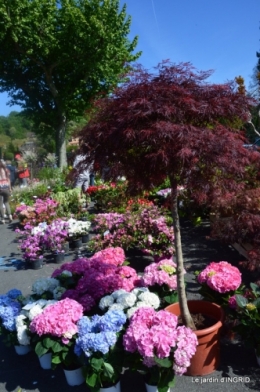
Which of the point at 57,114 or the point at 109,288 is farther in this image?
the point at 57,114

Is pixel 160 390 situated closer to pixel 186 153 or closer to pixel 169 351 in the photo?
pixel 169 351

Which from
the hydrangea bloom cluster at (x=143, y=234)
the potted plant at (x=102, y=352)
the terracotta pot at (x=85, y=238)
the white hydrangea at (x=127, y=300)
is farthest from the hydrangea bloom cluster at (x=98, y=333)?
the terracotta pot at (x=85, y=238)

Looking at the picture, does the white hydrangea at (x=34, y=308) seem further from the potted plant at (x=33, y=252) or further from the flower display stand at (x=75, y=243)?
the flower display stand at (x=75, y=243)

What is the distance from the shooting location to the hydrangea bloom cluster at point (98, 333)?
2.29 meters

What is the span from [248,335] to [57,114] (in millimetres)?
16050

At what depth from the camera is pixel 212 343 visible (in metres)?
2.56

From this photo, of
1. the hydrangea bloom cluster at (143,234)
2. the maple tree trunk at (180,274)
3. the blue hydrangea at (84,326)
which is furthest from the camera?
the hydrangea bloom cluster at (143,234)

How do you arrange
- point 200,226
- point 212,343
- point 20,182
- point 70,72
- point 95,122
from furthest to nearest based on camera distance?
point 70,72
point 20,182
point 200,226
point 212,343
point 95,122

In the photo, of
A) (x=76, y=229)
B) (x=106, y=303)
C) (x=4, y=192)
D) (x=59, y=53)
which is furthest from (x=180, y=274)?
(x=59, y=53)

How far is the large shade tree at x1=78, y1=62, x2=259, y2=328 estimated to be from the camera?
2.06 m

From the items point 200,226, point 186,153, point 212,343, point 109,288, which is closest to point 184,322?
point 212,343

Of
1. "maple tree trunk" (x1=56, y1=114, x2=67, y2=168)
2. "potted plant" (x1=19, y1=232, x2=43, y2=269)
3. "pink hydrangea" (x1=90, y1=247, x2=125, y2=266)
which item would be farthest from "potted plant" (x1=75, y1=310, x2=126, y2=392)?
"maple tree trunk" (x1=56, y1=114, x2=67, y2=168)

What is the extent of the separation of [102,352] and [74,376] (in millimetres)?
481

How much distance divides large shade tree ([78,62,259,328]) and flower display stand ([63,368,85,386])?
149cm
